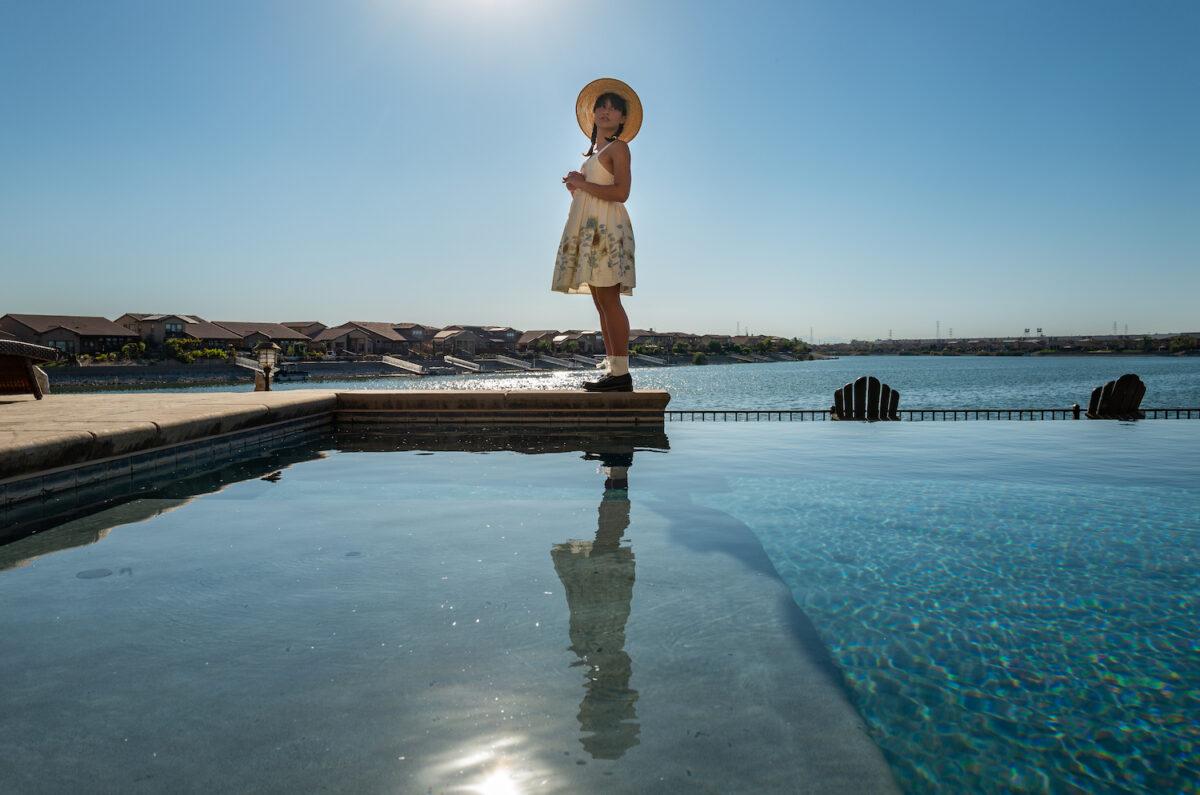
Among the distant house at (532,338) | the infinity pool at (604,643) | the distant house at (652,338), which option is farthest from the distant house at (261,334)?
the infinity pool at (604,643)

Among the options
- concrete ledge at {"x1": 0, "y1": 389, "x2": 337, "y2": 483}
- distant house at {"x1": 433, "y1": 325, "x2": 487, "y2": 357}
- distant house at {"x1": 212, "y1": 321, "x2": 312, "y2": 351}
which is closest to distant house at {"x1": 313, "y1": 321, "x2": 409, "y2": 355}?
distant house at {"x1": 212, "y1": 321, "x2": 312, "y2": 351}

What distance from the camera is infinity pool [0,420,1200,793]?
1.50 m

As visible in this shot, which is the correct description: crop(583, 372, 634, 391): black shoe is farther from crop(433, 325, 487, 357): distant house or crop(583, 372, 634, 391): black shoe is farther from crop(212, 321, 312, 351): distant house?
crop(433, 325, 487, 357): distant house

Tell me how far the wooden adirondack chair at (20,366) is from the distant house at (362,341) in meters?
96.2

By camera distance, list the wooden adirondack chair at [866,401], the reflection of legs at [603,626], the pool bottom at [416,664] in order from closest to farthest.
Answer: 1. the pool bottom at [416,664]
2. the reflection of legs at [603,626]
3. the wooden adirondack chair at [866,401]

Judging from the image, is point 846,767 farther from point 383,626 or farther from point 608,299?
point 608,299

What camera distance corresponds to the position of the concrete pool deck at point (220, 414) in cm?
397

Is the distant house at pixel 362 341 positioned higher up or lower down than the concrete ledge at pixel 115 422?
higher up

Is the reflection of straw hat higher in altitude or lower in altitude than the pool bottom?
higher

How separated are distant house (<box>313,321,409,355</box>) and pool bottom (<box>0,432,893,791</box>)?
102260mm

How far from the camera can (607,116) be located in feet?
24.7

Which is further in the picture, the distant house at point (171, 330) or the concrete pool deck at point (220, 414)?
the distant house at point (171, 330)

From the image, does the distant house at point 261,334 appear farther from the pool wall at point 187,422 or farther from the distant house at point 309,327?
the pool wall at point 187,422

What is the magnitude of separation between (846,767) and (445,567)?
73.6 inches
